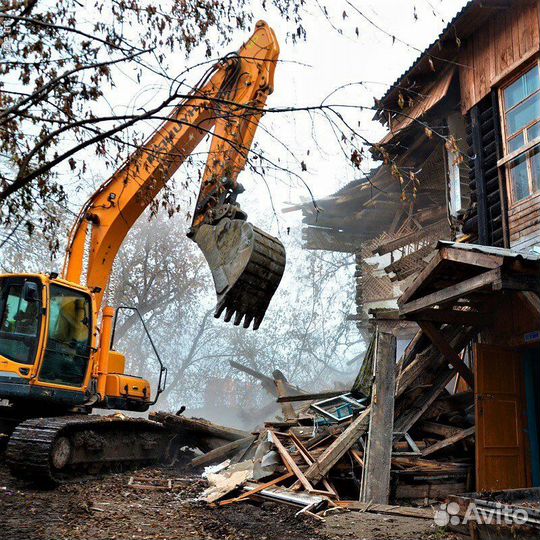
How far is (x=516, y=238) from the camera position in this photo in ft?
30.5

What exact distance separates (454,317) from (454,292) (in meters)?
1.73

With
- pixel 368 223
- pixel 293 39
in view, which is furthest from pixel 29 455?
pixel 368 223

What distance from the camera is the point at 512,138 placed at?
9.71m

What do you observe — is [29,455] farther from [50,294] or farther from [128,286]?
[128,286]

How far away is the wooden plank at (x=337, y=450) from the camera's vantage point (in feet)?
26.3

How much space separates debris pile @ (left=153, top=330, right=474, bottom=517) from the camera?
309 inches

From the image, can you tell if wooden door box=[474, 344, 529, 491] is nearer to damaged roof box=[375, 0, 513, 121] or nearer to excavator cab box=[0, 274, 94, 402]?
damaged roof box=[375, 0, 513, 121]

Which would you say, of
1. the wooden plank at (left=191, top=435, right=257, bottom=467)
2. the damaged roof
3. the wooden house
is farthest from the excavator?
the damaged roof

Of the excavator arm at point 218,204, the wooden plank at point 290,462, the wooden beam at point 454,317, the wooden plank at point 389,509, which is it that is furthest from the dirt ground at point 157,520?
the wooden beam at point 454,317

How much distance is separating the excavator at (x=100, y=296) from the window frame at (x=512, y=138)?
4015 millimetres

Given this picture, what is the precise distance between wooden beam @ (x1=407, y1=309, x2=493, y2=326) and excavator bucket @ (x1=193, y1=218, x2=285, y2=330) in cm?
287

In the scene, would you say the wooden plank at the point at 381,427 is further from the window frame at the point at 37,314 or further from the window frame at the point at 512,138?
the window frame at the point at 37,314

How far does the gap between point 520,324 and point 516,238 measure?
1.33 m

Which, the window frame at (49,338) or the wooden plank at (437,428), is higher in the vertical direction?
the window frame at (49,338)
